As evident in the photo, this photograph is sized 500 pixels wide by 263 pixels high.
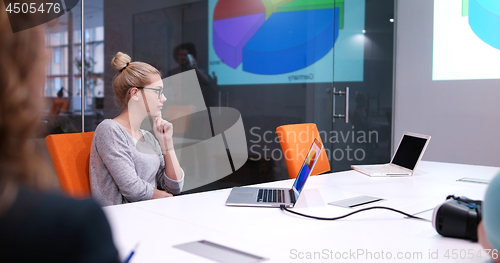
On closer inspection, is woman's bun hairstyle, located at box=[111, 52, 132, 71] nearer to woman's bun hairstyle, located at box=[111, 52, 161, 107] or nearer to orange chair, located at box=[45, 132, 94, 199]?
woman's bun hairstyle, located at box=[111, 52, 161, 107]

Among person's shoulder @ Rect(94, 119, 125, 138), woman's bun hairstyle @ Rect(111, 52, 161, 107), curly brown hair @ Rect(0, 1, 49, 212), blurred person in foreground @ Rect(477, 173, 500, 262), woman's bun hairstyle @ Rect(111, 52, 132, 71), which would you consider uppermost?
woman's bun hairstyle @ Rect(111, 52, 132, 71)

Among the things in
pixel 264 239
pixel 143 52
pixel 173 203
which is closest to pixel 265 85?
pixel 143 52

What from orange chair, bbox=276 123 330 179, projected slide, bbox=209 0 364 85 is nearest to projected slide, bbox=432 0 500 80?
projected slide, bbox=209 0 364 85

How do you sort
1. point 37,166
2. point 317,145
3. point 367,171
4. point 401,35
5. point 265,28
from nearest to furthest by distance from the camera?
point 37,166 → point 317,145 → point 367,171 → point 265,28 → point 401,35

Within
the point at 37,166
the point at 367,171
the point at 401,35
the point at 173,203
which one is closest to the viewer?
the point at 37,166

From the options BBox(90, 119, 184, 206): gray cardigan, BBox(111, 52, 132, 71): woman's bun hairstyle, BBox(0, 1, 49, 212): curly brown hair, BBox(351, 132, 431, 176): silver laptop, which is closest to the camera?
BBox(0, 1, 49, 212): curly brown hair

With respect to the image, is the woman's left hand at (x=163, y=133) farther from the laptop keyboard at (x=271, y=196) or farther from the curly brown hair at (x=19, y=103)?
the curly brown hair at (x=19, y=103)

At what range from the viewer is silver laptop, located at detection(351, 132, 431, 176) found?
242cm

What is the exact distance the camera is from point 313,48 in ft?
13.7

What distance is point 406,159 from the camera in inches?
101

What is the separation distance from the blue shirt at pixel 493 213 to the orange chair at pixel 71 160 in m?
1.62

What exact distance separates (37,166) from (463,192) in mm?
2044

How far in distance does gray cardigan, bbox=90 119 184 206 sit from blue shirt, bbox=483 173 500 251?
1.58m

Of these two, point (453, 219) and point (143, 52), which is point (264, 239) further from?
point (143, 52)
